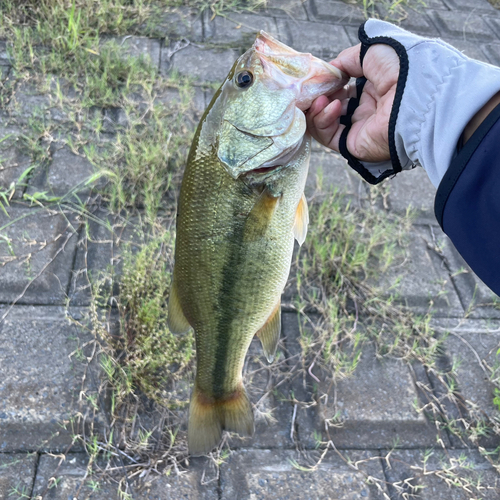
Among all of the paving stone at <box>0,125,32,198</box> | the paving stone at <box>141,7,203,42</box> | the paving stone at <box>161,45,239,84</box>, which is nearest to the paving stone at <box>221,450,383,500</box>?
the paving stone at <box>0,125,32,198</box>

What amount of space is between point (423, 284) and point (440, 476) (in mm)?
1003

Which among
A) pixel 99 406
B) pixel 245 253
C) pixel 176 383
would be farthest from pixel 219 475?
pixel 245 253

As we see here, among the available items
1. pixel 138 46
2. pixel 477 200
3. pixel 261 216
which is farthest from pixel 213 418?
pixel 138 46

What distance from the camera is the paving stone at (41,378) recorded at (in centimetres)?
190

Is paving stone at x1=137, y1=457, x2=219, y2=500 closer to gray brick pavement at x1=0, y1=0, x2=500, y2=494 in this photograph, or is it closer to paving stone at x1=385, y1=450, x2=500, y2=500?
gray brick pavement at x1=0, y1=0, x2=500, y2=494

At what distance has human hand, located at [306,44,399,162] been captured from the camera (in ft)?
5.22

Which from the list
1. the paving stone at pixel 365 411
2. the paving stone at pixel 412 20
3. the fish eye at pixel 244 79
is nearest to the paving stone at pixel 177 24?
the paving stone at pixel 412 20

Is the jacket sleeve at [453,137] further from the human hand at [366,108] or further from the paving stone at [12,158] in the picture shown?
the paving stone at [12,158]

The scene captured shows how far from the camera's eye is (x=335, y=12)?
4.45 metres

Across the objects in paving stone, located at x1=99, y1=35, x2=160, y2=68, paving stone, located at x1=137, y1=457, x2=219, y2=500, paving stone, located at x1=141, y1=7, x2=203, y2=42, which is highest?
paving stone, located at x1=141, y1=7, x2=203, y2=42

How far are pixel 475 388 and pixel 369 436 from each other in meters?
0.62

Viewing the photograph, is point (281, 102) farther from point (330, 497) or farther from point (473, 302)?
point (473, 302)

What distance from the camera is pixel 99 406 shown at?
198cm

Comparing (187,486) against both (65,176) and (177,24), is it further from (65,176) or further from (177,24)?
(177,24)
